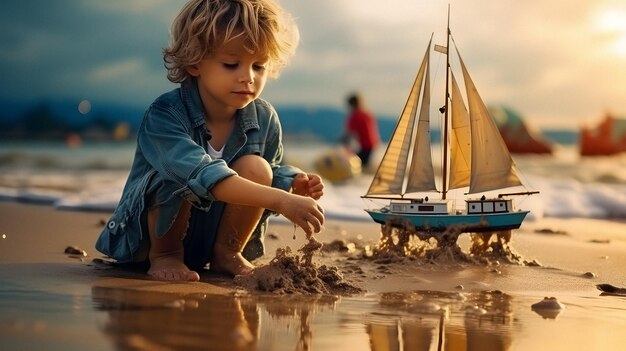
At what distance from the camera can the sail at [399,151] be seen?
435 centimetres

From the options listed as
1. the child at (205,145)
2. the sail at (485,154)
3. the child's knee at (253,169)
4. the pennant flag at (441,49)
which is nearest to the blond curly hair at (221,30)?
the child at (205,145)

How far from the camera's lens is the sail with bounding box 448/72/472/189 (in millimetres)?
4398

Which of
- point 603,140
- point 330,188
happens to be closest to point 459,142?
point 330,188

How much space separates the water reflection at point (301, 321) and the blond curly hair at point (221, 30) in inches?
40.9

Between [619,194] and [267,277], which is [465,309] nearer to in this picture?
[267,277]

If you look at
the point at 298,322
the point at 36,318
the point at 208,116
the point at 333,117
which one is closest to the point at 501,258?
the point at 208,116

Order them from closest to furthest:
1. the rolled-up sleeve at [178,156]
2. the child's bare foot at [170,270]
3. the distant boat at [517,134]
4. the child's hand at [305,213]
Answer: the child's hand at [305,213] < the rolled-up sleeve at [178,156] < the child's bare foot at [170,270] < the distant boat at [517,134]

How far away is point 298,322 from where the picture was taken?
2.88m

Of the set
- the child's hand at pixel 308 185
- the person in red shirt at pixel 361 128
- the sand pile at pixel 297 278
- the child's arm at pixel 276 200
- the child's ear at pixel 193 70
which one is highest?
the person in red shirt at pixel 361 128

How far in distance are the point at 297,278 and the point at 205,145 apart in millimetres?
730

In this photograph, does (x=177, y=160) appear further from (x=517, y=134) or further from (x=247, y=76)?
(x=517, y=134)

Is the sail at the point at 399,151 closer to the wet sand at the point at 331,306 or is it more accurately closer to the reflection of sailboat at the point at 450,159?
the reflection of sailboat at the point at 450,159

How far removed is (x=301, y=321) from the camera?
2.90 meters

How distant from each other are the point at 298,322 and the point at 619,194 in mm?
6560
